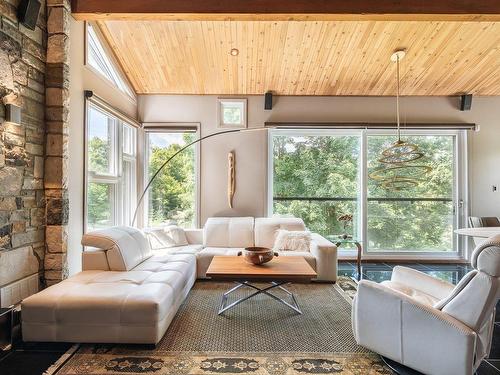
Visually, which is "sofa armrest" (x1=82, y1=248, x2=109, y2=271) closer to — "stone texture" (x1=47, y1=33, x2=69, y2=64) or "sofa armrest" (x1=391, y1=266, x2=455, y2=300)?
"stone texture" (x1=47, y1=33, x2=69, y2=64)

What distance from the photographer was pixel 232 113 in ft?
15.5

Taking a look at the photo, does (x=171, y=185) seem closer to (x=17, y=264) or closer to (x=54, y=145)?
(x=54, y=145)

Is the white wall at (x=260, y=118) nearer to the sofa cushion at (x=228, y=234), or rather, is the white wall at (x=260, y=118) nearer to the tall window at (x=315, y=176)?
the tall window at (x=315, y=176)

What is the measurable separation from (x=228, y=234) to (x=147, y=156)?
201cm

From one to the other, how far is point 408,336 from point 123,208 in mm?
3949

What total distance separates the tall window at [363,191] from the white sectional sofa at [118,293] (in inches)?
53.2

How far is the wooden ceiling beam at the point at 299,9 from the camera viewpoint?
2768 mm

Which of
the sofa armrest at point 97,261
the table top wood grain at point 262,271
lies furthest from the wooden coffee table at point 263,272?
the sofa armrest at point 97,261

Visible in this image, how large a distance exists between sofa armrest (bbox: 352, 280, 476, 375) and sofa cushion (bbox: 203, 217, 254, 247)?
221cm

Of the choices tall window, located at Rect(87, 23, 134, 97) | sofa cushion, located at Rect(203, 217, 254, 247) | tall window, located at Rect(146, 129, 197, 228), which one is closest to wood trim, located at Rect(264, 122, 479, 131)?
tall window, located at Rect(146, 129, 197, 228)

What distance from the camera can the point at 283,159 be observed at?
4.77m

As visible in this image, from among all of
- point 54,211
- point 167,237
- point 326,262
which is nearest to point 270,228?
point 326,262

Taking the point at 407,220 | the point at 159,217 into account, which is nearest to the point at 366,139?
the point at 407,220

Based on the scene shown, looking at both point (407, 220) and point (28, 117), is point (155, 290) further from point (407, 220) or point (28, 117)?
point (407, 220)
